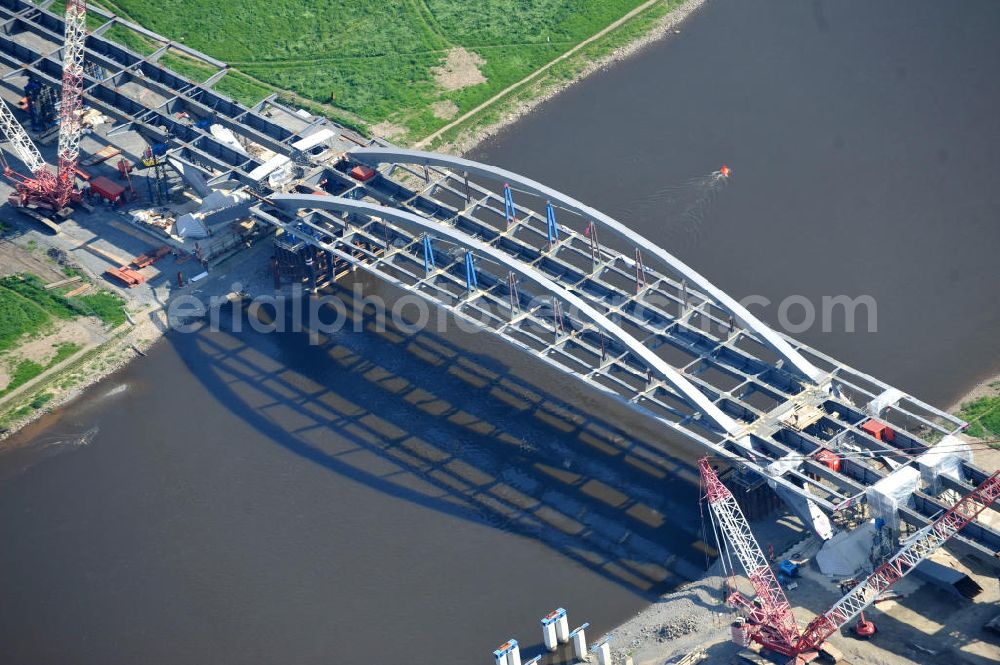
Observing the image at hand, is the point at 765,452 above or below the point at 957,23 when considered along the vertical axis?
below

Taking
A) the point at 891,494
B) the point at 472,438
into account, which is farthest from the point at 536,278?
the point at 891,494

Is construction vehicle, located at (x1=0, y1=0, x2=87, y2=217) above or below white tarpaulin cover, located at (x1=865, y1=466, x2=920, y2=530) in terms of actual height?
above

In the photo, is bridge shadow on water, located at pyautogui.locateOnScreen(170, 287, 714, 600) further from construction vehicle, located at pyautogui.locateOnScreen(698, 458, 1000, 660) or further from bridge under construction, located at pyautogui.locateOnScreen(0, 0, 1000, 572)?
construction vehicle, located at pyautogui.locateOnScreen(698, 458, 1000, 660)

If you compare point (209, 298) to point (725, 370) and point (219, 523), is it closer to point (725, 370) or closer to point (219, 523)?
point (219, 523)

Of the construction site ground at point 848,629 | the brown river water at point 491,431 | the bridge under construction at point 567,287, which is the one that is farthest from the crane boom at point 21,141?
the construction site ground at point 848,629

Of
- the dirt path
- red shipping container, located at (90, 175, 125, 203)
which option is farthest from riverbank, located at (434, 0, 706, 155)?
red shipping container, located at (90, 175, 125, 203)

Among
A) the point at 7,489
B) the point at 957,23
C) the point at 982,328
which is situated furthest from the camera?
the point at 957,23

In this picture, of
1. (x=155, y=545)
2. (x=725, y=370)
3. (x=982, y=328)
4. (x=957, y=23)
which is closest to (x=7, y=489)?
(x=155, y=545)
